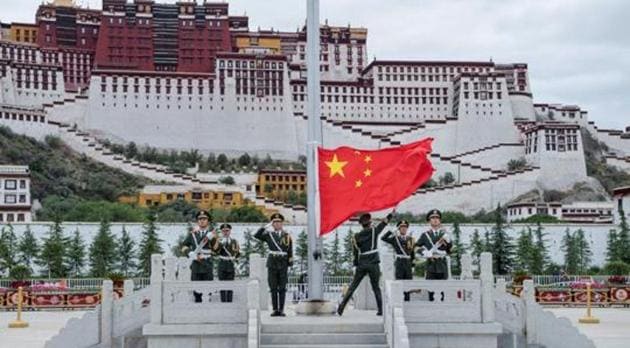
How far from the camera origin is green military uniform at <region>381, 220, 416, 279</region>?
377 inches

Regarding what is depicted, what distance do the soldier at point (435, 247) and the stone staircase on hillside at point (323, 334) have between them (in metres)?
1.07

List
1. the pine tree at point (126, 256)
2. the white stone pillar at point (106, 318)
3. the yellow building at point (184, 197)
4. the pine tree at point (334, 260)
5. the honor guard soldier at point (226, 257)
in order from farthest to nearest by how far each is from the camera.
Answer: the yellow building at point (184, 197) < the pine tree at point (126, 256) < the pine tree at point (334, 260) < the honor guard soldier at point (226, 257) < the white stone pillar at point (106, 318)

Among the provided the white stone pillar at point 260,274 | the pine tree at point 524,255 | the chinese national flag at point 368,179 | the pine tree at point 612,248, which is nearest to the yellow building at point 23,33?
the pine tree at point 524,255

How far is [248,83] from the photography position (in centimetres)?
6250

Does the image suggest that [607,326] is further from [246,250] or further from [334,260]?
[246,250]

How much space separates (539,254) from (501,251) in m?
1.57

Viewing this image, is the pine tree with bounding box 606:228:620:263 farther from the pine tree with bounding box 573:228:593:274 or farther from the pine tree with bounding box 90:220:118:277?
the pine tree with bounding box 90:220:118:277

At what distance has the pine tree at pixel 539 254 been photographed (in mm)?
32106

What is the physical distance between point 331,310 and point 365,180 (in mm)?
1460

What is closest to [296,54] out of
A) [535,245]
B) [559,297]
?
[535,245]

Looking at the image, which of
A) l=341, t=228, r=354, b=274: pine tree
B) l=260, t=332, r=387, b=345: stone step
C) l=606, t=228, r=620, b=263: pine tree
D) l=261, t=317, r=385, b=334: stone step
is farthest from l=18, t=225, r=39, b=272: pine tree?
l=260, t=332, r=387, b=345: stone step

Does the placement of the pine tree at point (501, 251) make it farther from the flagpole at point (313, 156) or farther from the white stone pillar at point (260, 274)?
the flagpole at point (313, 156)

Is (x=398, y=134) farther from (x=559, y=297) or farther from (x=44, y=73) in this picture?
(x=559, y=297)

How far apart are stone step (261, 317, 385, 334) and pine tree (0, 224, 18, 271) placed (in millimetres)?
24137
